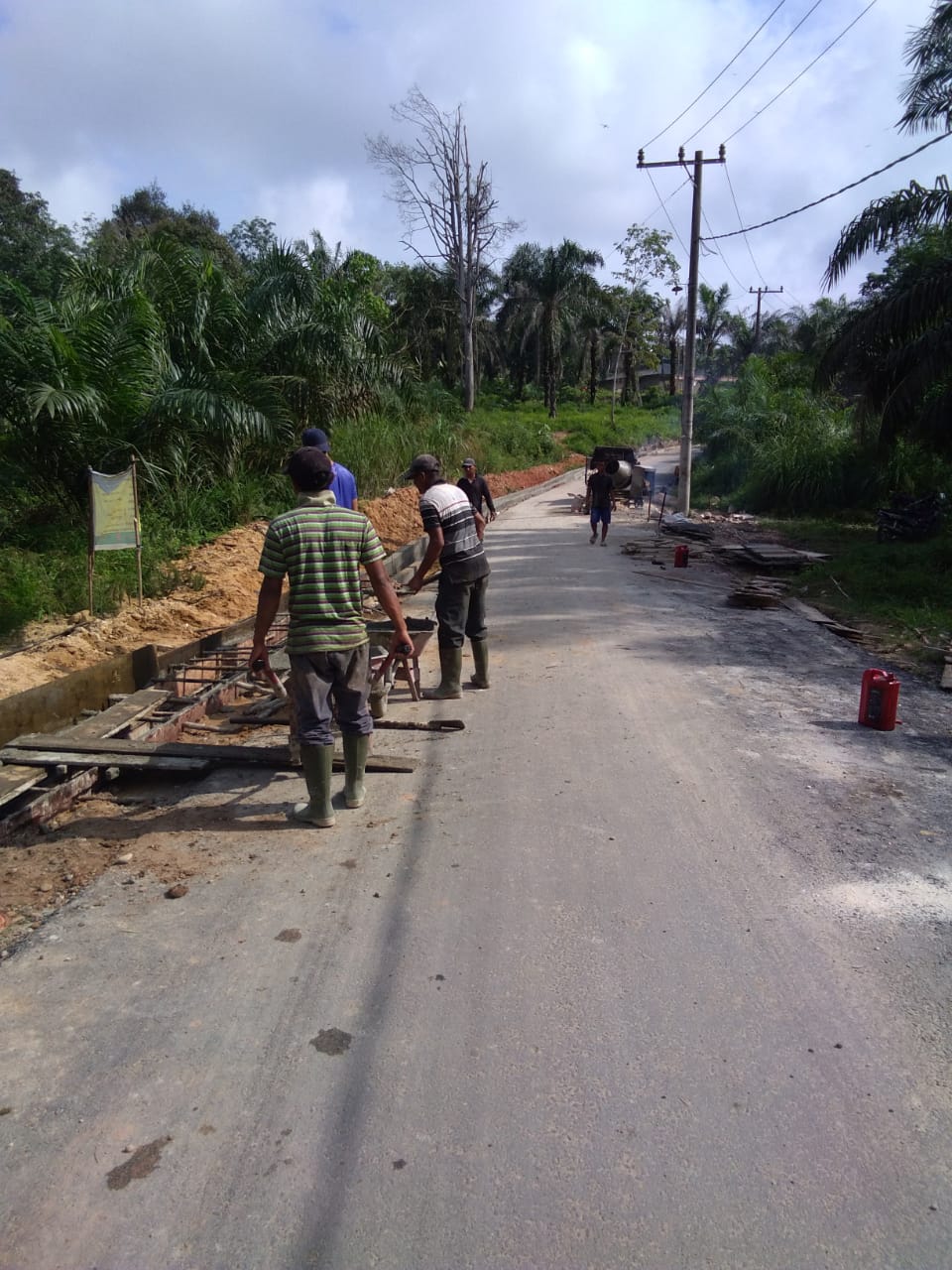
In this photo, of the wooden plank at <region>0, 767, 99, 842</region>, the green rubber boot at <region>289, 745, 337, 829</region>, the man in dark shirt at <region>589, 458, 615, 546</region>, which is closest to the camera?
the green rubber boot at <region>289, 745, 337, 829</region>

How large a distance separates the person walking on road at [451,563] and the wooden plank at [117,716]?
2126mm

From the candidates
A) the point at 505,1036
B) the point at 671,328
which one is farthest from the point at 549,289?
the point at 505,1036

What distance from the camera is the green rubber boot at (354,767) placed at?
490 cm

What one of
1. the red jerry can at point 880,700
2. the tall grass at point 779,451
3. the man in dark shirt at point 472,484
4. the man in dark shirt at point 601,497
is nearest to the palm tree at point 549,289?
the tall grass at point 779,451

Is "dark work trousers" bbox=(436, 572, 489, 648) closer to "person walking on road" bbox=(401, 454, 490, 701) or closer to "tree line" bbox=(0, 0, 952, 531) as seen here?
"person walking on road" bbox=(401, 454, 490, 701)

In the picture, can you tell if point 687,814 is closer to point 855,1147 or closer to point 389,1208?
point 855,1147

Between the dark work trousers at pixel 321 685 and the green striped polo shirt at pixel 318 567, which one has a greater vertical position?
the green striped polo shirt at pixel 318 567

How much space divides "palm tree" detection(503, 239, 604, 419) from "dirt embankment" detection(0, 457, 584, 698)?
123 ft

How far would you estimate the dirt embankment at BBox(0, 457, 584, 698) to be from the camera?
9.03m

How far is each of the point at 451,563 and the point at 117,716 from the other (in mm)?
2612

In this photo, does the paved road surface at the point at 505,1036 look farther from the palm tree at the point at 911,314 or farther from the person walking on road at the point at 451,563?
the palm tree at the point at 911,314

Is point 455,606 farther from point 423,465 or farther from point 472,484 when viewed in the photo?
point 472,484

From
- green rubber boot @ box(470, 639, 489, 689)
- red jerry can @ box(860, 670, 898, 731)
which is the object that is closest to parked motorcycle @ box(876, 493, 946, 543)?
red jerry can @ box(860, 670, 898, 731)

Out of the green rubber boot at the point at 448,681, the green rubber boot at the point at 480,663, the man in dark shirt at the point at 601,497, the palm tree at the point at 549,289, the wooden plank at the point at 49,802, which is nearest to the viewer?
the wooden plank at the point at 49,802
